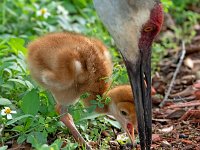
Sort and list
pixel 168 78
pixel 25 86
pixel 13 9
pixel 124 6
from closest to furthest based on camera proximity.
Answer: pixel 124 6 → pixel 25 86 → pixel 168 78 → pixel 13 9

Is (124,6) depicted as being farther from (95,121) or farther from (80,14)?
(80,14)

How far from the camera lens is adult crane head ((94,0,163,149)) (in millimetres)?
4242

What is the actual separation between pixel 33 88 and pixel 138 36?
0.79 metres

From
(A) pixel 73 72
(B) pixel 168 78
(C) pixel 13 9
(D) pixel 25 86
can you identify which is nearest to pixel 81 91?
(A) pixel 73 72

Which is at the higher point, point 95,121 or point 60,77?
point 60,77

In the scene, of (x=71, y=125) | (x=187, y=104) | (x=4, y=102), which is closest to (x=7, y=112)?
(x=4, y=102)

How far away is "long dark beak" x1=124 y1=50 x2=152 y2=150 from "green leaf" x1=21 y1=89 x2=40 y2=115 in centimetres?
62

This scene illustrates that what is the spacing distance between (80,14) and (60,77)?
9.73 feet

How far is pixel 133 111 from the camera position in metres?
4.39

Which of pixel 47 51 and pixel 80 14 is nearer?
pixel 47 51

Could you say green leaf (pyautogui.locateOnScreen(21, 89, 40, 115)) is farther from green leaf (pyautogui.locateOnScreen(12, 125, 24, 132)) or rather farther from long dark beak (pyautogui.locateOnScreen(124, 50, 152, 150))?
long dark beak (pyautogui.locateOnScreen(124, 50, 152, 150))

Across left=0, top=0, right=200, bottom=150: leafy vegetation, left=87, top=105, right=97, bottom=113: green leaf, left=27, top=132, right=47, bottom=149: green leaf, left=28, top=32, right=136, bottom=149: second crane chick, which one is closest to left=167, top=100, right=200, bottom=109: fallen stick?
left=0, top=0, right=200, bottom=150: leafy vegetation

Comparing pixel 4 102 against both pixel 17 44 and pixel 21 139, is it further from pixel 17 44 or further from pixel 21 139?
pixel 17 44

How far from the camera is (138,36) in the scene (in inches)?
169
